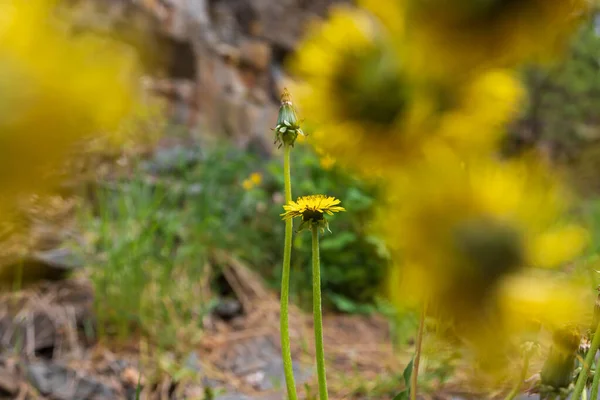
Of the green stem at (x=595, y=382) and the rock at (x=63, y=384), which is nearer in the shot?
the green stem at (x=595, y=382)

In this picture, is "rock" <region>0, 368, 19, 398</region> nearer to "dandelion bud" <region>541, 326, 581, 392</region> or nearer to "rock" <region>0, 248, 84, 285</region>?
"rock" <region>0, 248, 84, 285</region>

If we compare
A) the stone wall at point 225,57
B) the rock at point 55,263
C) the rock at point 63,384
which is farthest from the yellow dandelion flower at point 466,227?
the stone wall at point 225,57

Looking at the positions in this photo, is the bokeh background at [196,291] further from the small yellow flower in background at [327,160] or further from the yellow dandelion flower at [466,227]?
the yellow dandelion flower at [466,227]

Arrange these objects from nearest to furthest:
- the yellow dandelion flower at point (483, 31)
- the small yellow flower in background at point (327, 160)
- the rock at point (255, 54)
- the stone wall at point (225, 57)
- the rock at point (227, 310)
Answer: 1. the yellow dandelion flower at point (483, 31)
2. the small yellow flower in background at point (327, 160)
3. the rock at point (227, 310)
4. the stone wall at point (225, 57)
5. the rock at point (255, 54)

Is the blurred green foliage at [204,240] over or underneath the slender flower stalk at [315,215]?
over

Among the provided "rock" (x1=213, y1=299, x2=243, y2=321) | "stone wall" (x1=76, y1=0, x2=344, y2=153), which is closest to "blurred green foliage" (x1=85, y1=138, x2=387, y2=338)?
"rock" (x1=213, y1=299, x2=243, y2=321)

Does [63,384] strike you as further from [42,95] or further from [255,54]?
[255,54]

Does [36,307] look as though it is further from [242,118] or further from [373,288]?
[242,118]
